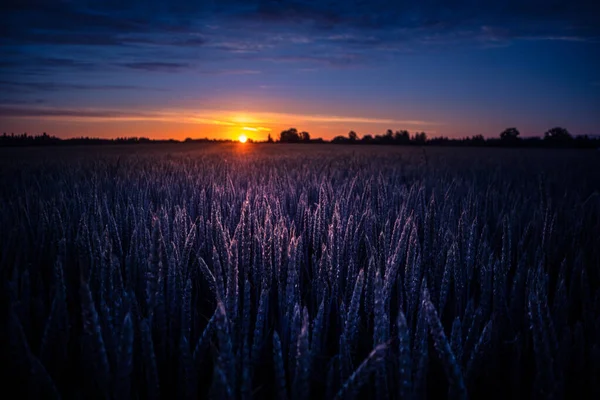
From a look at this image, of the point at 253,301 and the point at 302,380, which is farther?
the point at 253,301

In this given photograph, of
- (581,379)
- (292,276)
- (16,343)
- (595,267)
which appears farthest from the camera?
(595,267)

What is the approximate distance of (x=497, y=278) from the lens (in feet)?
3.25

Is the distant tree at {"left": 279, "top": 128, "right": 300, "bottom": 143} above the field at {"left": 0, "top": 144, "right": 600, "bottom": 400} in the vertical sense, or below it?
above

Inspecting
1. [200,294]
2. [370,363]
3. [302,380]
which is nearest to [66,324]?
[200,294]

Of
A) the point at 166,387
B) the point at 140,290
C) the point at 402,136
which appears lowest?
the point at 166,387

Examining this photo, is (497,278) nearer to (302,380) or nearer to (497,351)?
(497,351)

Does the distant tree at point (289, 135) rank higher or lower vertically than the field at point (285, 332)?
higher

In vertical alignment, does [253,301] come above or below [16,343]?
below

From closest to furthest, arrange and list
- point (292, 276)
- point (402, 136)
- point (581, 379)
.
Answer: point (581, 379), point (292, 276), point (402, 136)

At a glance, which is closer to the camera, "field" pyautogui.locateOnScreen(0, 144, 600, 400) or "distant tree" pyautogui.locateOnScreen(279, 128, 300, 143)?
"field" pyautogui.locateOnScreen(0, 144, 600, 400)

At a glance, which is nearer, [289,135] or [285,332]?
[285,332]

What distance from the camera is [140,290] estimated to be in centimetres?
116

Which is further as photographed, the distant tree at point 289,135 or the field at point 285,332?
the distant tree at point 289,135

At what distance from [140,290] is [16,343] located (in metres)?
0.50
